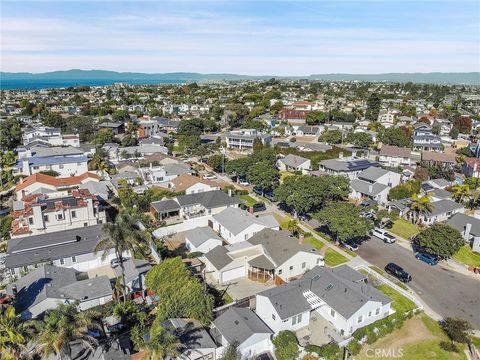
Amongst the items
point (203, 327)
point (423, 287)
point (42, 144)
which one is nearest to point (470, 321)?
point (423, 287)

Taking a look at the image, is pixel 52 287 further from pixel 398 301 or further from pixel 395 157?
pixel 395 157

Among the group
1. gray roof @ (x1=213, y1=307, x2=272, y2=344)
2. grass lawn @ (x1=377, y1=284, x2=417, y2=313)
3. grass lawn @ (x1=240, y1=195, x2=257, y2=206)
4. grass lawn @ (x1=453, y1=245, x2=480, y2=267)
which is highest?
gray roof @ (x1=213, y1=307, x2=272, y2=344)

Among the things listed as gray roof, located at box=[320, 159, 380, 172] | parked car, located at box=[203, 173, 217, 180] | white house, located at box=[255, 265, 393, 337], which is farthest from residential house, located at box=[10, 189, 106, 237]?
gray roof, located at box=[320, 159, 380, 172]

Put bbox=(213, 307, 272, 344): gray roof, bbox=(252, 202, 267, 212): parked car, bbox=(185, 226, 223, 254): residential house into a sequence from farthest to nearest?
bbox=(252, 202, 267, 212): parked car < bbox=(185, 226, 223, 254): residential house < bbox=(213, 307, 272, 344): gray roof

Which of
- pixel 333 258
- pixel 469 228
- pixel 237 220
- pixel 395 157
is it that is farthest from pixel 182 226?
pixel 395 157

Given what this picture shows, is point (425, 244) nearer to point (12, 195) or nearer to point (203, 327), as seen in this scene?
point (203, 327)

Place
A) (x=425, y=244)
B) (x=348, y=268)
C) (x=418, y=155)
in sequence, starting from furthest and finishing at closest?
(x=418, y=155) < (x=425, y=244) < (x=348, y=268)

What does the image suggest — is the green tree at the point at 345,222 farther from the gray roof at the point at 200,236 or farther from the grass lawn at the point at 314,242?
the gray roof at the point at 200,236

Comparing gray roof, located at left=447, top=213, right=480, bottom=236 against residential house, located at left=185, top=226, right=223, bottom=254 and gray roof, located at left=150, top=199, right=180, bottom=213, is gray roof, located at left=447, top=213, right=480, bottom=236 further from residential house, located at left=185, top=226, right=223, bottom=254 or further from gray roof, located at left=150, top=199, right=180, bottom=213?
gray roof, located at left=150, top=199, right=180, bottom=213
